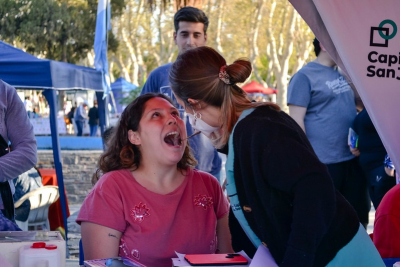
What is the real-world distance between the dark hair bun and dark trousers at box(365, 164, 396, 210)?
1984mm

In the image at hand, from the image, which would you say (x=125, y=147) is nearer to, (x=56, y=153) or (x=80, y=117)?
(x=56, y=153)

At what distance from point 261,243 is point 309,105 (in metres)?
2.18

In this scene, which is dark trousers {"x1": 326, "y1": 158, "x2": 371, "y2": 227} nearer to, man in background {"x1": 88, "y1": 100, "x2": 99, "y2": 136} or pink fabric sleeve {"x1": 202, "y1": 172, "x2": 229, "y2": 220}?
pink fabric sleeve {"x1": 202, "y1": 172, "x2": 229, "y2": 220}

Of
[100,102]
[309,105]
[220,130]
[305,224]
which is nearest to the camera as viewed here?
[305,224]

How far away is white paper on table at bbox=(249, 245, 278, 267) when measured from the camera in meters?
1.81

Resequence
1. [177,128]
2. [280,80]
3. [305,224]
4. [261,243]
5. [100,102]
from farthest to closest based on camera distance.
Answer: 1. [280,80]
2. [100,102]
3. [177,128]
4. [261,243]
5. [305,224]

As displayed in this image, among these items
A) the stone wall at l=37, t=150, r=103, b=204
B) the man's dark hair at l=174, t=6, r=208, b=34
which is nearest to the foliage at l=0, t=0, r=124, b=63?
the stone wall at l=37, t=150, r=103, b=204

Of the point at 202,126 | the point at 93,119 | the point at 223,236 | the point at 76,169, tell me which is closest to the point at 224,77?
the point at 202,126

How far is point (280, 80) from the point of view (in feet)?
93.1

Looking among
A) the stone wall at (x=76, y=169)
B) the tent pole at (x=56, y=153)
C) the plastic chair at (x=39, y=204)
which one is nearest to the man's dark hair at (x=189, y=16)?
the plastic chair at (x=39, y=204)

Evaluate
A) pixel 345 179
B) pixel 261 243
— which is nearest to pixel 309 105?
pixel 345 179

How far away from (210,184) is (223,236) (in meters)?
0.25

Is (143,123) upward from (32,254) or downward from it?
upward

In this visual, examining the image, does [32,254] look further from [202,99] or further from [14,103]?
[14,103]
